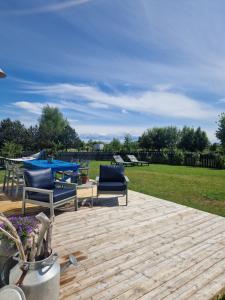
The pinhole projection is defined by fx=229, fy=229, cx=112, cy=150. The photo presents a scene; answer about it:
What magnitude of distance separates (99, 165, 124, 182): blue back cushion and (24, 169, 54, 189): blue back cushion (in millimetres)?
1434

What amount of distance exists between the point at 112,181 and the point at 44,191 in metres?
2.14

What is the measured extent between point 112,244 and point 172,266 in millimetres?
969

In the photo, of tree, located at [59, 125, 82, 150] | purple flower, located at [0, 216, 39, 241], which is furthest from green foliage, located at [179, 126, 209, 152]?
purple flower, located at [0, 216, 39, 241]

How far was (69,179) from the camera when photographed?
691cm

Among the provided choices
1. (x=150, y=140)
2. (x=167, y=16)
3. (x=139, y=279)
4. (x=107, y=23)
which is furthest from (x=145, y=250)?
(x=150, y=140)

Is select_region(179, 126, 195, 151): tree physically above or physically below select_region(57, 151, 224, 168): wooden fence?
above

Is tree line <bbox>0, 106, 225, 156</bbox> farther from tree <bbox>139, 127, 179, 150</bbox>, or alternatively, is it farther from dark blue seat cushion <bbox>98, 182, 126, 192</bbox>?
dark blue seat cushion <bbox>98, 182, 126, 192</bbox>

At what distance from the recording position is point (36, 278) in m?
1.82

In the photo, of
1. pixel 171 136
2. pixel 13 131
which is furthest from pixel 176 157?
pixel 171 136

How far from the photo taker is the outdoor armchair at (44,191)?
14.8ft

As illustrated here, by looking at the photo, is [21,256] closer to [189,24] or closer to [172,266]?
[172,266]

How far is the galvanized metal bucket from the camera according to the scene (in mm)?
1793

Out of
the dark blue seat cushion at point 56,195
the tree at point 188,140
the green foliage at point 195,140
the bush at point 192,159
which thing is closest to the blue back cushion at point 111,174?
the dark blue seat cushion at point 56,195

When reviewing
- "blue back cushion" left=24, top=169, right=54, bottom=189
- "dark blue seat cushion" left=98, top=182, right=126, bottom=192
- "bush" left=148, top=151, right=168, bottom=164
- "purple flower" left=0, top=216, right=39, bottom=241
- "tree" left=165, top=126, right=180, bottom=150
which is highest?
"tree" left=165, top=126, right=180, bottom=150
